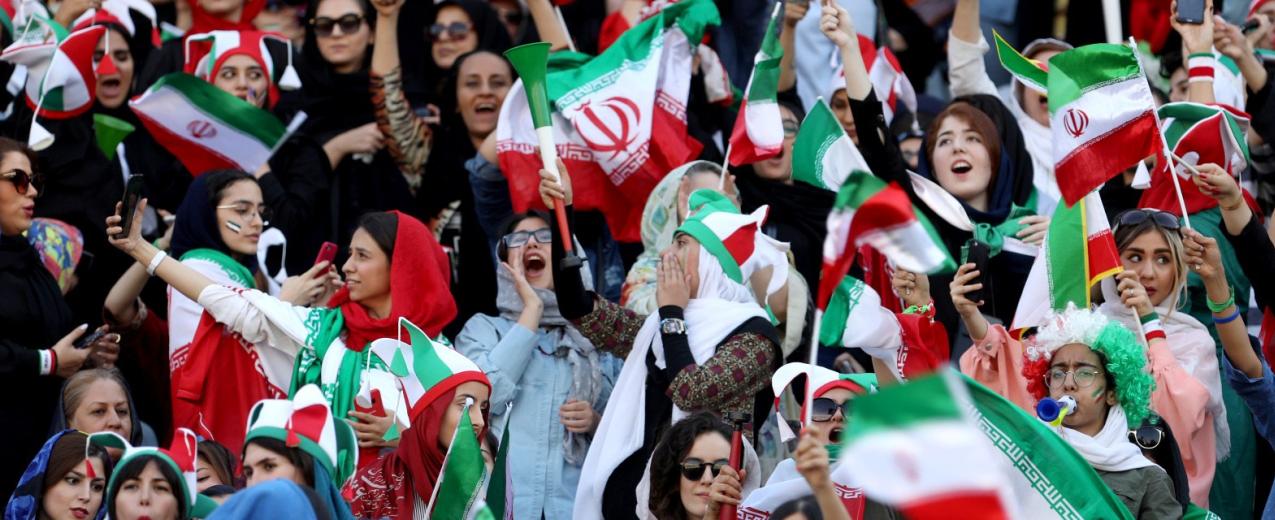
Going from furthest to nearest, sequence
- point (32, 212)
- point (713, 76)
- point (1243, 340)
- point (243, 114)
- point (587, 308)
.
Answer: point (713, 76) < point (243, 114) < point (32, 212) < point (587, 308) < point (1243, 340)

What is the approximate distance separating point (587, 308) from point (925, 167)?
1.67m

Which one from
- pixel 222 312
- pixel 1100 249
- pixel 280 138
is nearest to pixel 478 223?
pixel 280 138

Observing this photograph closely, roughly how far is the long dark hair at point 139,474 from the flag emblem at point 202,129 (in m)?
3.12

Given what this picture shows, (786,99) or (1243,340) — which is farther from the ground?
(786,99)

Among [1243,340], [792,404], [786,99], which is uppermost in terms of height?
[786,99]

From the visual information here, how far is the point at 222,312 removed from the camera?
8070mm

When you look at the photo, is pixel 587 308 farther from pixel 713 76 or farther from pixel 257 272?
pixel 713 76

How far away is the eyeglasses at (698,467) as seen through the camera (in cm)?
696

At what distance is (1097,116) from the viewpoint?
765 cm

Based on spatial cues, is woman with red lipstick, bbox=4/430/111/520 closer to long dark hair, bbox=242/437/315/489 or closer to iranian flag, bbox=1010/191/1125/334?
long dark hair, bbox=242/437/315/489

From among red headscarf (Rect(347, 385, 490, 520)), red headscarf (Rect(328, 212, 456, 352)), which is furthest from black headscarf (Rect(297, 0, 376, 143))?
red headscarf (Rect(347, 385, 490, 520))

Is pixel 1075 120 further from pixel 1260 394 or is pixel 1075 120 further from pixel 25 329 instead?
pixel 25 329

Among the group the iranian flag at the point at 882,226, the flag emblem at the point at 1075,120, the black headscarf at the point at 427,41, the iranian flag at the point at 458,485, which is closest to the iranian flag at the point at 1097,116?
the flag emblem at the point at 1075,120

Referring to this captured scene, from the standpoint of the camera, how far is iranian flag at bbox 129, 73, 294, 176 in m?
9.34
